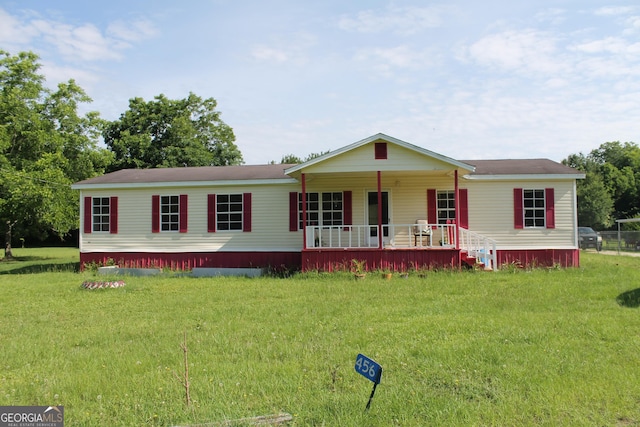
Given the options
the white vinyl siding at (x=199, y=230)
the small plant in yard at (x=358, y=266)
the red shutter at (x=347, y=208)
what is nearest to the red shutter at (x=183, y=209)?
the white vinyl siding at (x=199, y=230)

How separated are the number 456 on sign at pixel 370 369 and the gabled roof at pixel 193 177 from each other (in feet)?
42.6

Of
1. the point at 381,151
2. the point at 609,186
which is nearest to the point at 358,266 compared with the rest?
the point at 381,151

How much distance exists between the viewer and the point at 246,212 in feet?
55.6

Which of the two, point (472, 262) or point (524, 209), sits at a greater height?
point (524, 209)

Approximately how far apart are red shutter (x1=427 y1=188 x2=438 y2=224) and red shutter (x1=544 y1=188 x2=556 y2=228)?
3.53 metres

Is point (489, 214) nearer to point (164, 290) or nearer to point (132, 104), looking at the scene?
point (164, 290)

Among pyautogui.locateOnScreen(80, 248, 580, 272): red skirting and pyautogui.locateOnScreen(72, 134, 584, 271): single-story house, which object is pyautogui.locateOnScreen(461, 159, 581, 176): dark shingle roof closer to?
pyautogui.locateOnScreen(72, 134, 584, 271): single-story house

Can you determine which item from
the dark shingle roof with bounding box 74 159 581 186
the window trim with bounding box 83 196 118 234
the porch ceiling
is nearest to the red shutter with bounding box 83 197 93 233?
the window trim with bounding box 83 196 118 234

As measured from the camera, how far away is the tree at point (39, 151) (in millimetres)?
23672

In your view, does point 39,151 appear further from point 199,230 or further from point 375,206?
point 375,206

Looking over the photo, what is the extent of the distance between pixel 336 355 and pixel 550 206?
12656 millimetres

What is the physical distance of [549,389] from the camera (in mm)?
4602

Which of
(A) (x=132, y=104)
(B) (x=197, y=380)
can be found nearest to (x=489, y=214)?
(B) (x=197, y=380)

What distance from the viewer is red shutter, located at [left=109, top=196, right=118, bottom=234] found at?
17.7m
